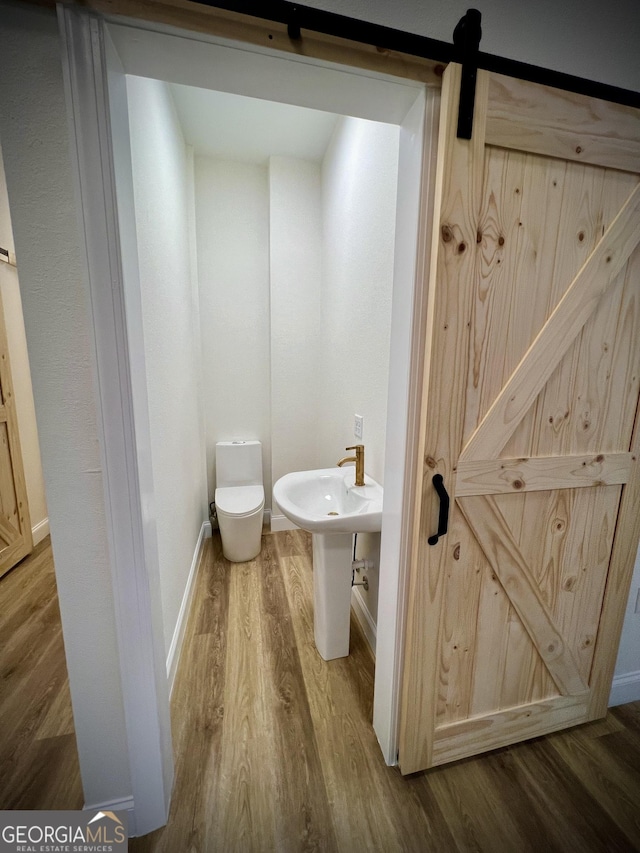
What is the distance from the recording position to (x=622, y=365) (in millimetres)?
1066

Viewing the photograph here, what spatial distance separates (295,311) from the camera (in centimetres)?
267

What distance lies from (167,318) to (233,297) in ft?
3.80

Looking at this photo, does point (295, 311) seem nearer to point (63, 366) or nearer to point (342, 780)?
point (63, 366)

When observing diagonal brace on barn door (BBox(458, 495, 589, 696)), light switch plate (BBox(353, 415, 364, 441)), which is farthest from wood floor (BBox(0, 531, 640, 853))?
light switch plate (BBox(353, 415, 364, 441))

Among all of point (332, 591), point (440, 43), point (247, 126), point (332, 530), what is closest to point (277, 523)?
point (332, 591)

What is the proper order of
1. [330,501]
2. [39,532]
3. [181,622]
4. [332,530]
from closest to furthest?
[332,530] < [181,622] < [330,501] < [39,532]

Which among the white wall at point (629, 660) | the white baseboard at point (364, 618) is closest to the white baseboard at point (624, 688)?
the white wall at point (629, 660)

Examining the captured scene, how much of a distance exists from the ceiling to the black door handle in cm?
226

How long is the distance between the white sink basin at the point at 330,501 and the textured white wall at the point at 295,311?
3.35 ft

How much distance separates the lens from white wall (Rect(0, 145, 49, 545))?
226 cm

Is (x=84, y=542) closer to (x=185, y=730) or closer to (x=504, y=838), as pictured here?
(x=185, y=730)

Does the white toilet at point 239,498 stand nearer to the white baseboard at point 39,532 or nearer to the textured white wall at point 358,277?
the textured white wall at point 358,277

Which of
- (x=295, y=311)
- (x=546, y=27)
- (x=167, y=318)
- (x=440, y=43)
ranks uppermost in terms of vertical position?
(x=546, y=27)
